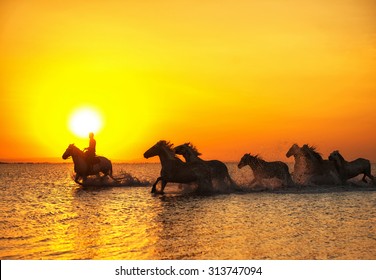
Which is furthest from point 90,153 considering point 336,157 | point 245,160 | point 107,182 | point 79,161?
point 336,157

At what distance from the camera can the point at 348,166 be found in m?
32.4

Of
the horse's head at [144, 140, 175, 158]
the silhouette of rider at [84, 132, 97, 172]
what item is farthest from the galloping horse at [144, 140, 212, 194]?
the silhouette of rider at [84, 132, 97, 172]

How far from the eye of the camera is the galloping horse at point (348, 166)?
32094 mm

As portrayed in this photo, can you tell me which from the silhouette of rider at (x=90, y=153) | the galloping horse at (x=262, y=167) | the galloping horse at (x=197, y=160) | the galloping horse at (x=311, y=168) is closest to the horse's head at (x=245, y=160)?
the galloping horse at (x=262, y=167)

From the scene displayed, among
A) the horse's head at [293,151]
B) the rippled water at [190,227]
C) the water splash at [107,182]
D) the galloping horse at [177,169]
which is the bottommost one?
the rippled water at [190,227]

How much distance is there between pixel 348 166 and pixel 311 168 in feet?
6.96

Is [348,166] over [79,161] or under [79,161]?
under

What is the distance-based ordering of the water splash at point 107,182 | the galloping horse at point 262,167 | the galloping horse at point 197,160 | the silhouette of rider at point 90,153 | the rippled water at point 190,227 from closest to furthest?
1. the rippled water at point 190,227
2. the galloping horse at point 197,160
3. the galloping horse at point 262,167
4. the silhouette of rider at point 90,153
5. the water splash at point 107,182

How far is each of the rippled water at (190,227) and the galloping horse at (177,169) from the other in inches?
35.4

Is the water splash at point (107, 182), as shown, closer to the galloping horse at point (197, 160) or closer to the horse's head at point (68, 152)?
the horse's head at point (68, 152)

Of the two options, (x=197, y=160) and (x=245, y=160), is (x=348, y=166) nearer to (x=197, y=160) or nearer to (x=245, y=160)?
(x=245, y=160)

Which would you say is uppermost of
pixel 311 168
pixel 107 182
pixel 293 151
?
pixel 293 151

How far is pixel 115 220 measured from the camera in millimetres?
18531
